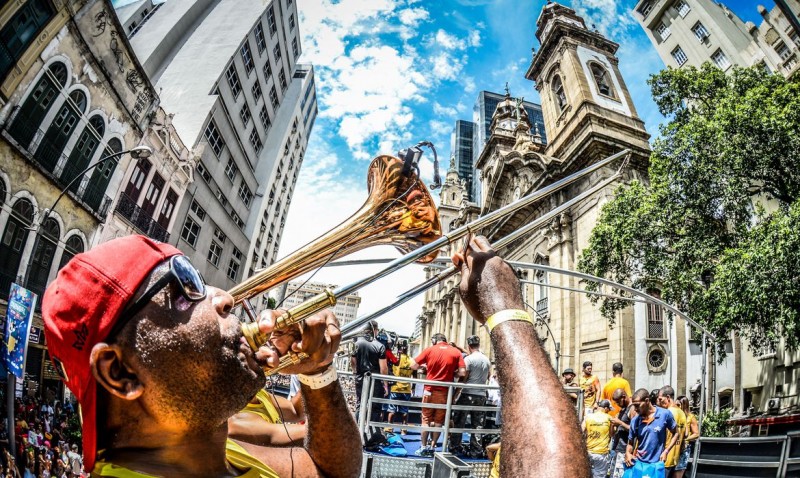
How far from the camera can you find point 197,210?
24812mm

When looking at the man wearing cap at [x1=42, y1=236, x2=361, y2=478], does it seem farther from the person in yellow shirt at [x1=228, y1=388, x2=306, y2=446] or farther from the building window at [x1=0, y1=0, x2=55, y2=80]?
the building window at [x1=0, y1=0, x2=55, y2=80]

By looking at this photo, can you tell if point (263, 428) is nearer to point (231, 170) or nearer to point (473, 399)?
point (473, 399)

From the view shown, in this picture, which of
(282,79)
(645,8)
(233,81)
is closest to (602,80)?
(645,8)

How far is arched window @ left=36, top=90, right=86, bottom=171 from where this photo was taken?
13375 millimetres

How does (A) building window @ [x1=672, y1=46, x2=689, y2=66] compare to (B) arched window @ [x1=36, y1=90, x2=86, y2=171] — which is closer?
(B) arched window @ [x1=36, y1=90, x2=86, y2=171]

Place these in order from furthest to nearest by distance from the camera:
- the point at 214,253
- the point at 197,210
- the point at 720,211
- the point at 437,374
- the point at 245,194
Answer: the point at 245,194, the point at 214,253, the point at 197,210, the point at 720,211, the point at 437,374

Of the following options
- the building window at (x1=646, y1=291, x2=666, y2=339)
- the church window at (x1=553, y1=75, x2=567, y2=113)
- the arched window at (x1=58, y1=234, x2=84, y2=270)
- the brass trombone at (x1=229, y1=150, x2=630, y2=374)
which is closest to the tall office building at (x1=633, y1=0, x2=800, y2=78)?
the church window at (x1=553, y1=75, x2=567, y2=113)

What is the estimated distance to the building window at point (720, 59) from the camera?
30.1 m

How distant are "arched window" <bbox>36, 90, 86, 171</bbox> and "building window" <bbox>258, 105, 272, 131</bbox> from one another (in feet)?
70.7

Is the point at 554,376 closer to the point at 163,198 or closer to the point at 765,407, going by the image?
the point at 765,407

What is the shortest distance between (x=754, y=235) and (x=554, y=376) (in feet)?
37.6

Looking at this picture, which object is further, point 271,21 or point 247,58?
point 271,21

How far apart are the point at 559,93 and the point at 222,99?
2311 cm

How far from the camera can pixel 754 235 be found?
29.9 ft
